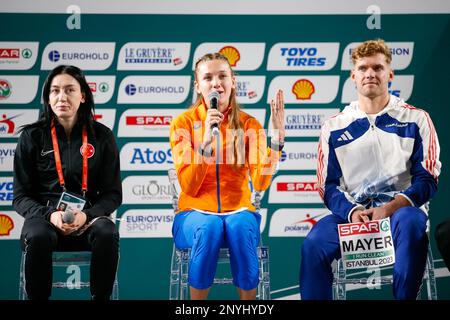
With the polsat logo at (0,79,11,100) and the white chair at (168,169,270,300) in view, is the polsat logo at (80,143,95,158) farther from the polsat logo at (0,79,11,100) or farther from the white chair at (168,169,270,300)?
the polsat logo at (0,79,11,100)

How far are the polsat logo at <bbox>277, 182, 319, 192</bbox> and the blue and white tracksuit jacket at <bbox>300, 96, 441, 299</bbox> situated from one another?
1352mm

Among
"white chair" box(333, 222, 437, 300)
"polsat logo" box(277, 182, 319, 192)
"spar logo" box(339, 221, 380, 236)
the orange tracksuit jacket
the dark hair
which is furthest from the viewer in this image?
"polsat logo" box(277, 182, 319, 192)

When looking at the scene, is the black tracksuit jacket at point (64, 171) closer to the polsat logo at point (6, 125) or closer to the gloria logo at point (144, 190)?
the gloria logo at point (144, 190)

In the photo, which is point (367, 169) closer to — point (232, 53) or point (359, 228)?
point (359, 228)

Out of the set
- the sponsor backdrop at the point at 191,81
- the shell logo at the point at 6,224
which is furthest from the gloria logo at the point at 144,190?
the shell logo at the point at 6,224

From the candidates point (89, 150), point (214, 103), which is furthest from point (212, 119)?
point (89, 150)

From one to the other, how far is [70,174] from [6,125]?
162 centimetres

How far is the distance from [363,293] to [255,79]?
6.06 ft

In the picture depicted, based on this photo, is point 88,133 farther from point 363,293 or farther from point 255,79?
point 363,293

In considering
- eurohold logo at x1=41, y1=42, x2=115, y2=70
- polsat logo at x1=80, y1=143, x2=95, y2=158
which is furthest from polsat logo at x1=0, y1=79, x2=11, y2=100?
polsat logo at x1=80, y1=143, x2=95, y2=158

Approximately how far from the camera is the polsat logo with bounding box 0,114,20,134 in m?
4.99

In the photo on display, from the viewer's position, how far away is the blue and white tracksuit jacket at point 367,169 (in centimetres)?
331

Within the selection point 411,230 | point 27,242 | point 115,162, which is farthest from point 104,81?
point 411,230

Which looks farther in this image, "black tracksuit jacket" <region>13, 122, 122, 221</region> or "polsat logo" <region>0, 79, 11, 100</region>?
"polsat logo" <region>0, 79, 11, 100</region>
